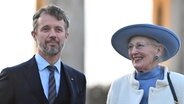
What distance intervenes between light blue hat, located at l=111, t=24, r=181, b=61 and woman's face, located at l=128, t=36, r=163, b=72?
53 mm

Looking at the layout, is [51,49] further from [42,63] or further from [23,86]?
[23,86]

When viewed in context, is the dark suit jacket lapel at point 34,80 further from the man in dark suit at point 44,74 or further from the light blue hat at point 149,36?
the light blue hat at point 149,36

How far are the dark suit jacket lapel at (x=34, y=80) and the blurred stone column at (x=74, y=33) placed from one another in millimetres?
13560

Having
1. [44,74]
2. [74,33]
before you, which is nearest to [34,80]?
[44,74]

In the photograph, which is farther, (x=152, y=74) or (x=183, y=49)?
(x=183, y=49)

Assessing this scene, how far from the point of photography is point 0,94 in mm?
7000

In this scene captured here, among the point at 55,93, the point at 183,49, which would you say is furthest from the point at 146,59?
the point at 183,49

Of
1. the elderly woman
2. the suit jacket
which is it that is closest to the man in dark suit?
the suit jacket

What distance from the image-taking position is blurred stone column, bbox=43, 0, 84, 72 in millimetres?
20891

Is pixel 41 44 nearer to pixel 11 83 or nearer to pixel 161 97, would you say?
pixel 11 83

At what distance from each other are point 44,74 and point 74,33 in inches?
552

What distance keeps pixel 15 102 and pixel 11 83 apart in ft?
0.52

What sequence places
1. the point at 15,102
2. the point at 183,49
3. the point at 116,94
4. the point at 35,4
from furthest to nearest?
the point at 183,49 → the point at 35,4 → the point at 116,94 → the point at 15,102

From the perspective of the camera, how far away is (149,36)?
24.2ft
